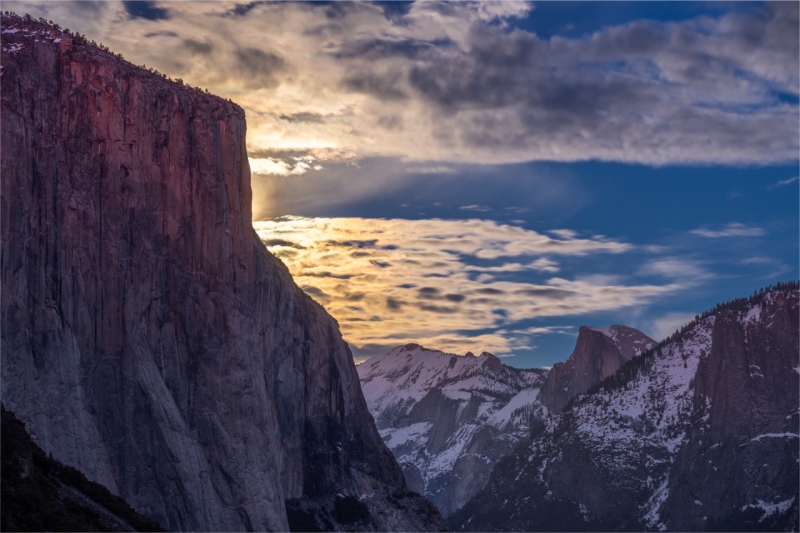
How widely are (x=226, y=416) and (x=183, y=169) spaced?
29.6m

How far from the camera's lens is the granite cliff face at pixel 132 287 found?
416ft

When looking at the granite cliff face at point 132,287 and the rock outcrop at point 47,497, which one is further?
the granite cliff face at point 132,287

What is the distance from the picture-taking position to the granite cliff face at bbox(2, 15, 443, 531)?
4998 inches

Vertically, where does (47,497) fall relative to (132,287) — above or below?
below

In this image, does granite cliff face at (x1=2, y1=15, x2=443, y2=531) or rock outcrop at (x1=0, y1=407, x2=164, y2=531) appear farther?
granite cliff face at (x1=2, y1=15, x2=443, y2=531)

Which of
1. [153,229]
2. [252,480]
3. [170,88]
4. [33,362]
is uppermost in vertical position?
[170,88]

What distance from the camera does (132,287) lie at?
459 feet

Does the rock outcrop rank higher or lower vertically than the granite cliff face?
lower

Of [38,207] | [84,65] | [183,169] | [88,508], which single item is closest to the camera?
[88,508]

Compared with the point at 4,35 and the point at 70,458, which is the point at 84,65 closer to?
the point at 4,35

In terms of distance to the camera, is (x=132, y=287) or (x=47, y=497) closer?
(x=47, y=497)

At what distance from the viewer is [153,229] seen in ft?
479

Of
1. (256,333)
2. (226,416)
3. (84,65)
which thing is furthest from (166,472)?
(84,65)

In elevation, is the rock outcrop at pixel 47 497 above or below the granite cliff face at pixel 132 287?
below
